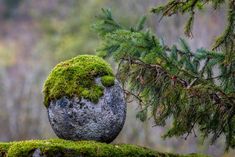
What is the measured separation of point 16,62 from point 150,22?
10.9m

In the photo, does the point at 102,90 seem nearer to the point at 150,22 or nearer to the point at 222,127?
the point at 222,127

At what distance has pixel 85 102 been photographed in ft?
16.6

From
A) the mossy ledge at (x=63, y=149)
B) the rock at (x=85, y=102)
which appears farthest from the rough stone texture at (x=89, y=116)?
the mossy ledge at (x=63, y=149)

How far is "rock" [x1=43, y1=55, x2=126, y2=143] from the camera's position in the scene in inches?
199

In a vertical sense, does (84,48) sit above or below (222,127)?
above

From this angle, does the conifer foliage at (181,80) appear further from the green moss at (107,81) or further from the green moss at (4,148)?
the green moss at (4,148)

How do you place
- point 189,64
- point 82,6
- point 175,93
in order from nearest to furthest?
point 175,93
point 189,64
point 82,6

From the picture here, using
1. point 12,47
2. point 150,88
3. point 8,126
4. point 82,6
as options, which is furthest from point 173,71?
point 12,47

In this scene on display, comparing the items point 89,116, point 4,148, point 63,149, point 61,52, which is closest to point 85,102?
point 89,116

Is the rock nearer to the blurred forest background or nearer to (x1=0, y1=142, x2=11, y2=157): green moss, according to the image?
(x1=0, y1=142, x2=11, y2=157): green moss

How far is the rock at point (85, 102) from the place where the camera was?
5.05m

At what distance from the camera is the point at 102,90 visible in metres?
5.12

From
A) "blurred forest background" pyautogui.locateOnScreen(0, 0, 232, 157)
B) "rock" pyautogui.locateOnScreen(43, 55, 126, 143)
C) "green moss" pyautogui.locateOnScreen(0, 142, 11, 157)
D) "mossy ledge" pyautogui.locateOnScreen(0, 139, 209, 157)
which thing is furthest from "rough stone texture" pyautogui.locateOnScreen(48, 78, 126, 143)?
"blurred forest background" pyautogui.locateOnScreen(0, 0, 232, 157)

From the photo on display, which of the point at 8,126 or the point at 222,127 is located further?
the point at 8,126
